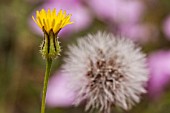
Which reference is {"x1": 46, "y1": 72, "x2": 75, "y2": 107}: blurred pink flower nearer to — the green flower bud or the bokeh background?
the bokeh background

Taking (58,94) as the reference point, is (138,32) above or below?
above

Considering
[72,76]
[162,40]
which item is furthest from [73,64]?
[162,40]

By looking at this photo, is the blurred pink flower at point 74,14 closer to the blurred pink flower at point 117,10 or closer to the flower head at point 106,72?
the blurred pink flower at point 117,10

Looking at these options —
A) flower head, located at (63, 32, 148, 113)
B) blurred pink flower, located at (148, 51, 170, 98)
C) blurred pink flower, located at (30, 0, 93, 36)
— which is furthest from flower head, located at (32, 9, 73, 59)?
blurred pink flower, located at (30, 0, 93, 36)

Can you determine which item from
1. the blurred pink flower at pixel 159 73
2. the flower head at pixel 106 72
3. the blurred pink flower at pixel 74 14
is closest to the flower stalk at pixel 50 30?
the flower head at pixel 106 72

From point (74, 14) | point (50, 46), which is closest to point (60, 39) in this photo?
point (74, 14)

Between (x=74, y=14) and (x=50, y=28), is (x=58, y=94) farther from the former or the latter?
(x=50, y=28)

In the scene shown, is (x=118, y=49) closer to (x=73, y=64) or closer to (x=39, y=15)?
(x=73, y=64)
